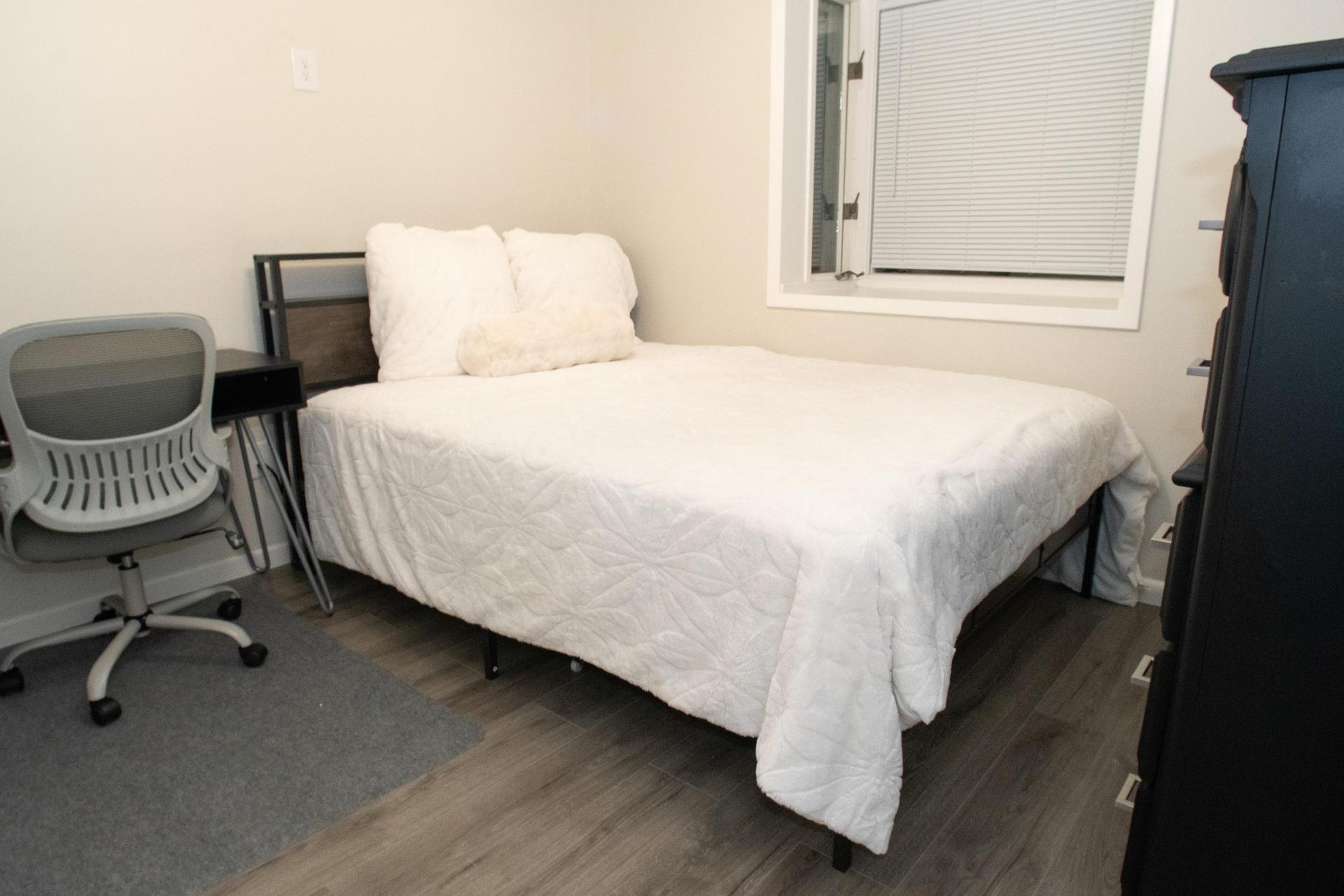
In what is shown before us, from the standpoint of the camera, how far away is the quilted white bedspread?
132 centimetres

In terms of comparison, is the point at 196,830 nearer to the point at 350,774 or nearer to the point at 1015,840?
the point at 350,774

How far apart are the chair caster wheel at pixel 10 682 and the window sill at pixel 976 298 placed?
244cm

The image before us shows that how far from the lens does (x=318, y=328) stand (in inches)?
105

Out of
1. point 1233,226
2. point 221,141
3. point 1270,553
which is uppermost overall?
point 221,141

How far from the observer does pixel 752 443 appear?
174cm

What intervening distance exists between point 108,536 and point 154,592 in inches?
27.9

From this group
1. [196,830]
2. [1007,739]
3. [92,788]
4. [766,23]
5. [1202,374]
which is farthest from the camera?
[766,23]

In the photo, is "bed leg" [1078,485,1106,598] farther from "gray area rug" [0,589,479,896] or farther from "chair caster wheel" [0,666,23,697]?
"chair caster wheel" [0,666,23,697]

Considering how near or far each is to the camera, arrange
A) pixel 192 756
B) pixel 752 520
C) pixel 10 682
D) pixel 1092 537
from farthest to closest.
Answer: pixel 1092 537 → pixel 10 682 → pixel 192 756 → pixel 752 520

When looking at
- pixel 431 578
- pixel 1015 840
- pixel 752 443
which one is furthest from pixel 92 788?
pixel 1015 840

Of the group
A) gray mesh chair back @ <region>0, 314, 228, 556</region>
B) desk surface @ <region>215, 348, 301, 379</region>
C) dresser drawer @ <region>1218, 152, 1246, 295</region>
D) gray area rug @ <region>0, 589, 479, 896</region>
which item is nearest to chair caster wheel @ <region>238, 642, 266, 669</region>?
gray area rug @ <region>0, 589, 479, 896</region>

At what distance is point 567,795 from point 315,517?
4.18 feet

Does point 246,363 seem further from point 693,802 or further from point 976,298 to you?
point 976,298

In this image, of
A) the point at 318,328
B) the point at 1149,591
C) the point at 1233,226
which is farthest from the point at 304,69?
the point at 1149,591
